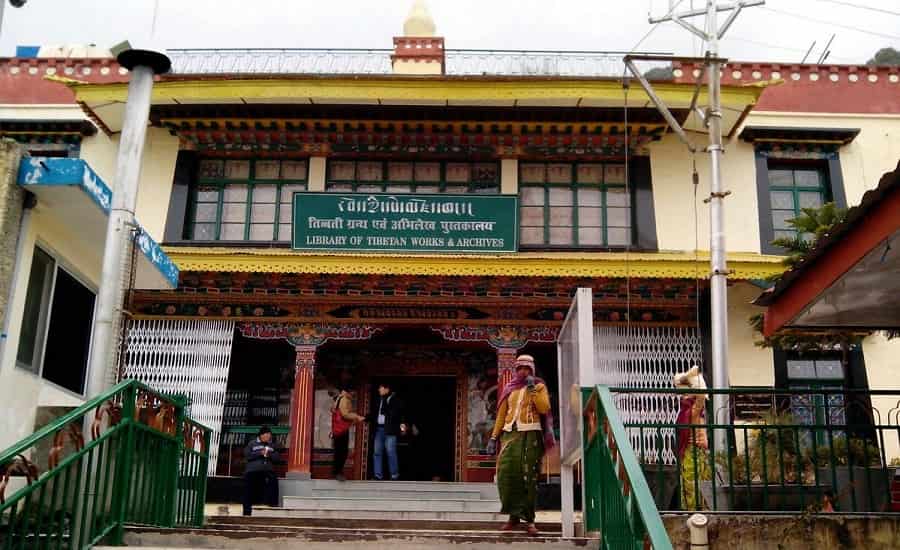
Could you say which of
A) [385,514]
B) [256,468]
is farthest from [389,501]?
[256,468]

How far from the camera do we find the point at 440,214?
16.6 metres

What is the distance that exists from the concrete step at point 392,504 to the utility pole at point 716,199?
11.7 feet

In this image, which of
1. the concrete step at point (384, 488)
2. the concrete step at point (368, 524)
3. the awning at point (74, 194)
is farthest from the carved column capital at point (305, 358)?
the awning at point (74, 194)

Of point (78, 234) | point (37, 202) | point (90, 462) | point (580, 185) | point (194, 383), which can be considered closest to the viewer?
point (90, 462)

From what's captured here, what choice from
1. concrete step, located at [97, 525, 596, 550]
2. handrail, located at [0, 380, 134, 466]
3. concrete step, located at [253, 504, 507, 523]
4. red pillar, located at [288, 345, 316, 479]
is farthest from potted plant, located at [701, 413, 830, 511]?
red pillar, located at [288, 345, 316, 479]

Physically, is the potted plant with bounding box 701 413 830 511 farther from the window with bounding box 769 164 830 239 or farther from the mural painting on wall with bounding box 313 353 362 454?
the mural painting on wall with bounding box 313 353 362 454

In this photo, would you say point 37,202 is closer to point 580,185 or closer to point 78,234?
point 78,234

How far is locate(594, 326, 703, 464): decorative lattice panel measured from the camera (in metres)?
16.0

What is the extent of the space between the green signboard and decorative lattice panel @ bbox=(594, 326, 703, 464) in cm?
231

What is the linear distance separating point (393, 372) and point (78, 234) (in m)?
9.60

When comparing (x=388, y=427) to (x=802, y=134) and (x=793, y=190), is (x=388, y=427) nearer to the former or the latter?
(x=793, y=190)

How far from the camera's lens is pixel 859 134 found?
17.6 m

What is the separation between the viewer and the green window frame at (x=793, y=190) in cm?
1731

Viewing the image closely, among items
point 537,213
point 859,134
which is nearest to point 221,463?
point 537,213
